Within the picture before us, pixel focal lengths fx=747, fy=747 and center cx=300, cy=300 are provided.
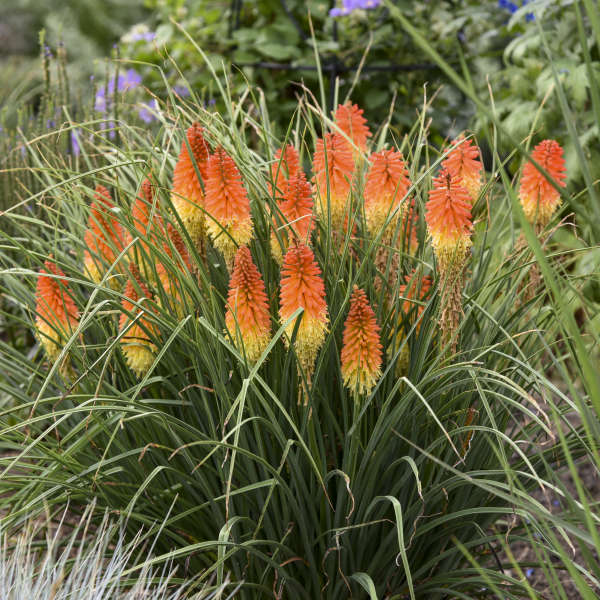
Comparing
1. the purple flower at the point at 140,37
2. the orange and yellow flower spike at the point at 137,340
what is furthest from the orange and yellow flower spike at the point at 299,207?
the purple flower at the point at 140,37

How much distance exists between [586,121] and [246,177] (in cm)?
231

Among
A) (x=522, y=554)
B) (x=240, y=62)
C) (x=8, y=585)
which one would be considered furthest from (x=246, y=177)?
(x=240, y=62)

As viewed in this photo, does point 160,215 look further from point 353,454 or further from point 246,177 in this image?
point 353,454

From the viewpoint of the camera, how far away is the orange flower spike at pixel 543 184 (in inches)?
75.3

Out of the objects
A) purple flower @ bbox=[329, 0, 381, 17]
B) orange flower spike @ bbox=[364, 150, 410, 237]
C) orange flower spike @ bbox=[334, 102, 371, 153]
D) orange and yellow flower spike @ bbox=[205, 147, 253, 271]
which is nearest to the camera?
orange and yellow flower spike @ bbox=[205, 147, 253, 271]

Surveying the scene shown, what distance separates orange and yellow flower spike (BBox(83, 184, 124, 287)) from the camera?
77.4 inches

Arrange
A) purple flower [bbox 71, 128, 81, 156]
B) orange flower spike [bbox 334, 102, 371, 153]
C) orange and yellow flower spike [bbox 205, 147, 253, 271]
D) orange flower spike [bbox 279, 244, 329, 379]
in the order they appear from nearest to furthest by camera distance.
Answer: orange flower spike [bbox 279, 244, 329, 379]
orange and yellow flower spike [bbox 205, 147, 253, 271]
orange flower spike [bbox 334, 102, 371, 153]
purple flower [bbox 71, 128, 81, 156]

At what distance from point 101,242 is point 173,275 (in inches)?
12.9

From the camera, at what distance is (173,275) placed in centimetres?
182

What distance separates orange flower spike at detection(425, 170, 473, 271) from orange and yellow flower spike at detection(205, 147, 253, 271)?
412 millimetres

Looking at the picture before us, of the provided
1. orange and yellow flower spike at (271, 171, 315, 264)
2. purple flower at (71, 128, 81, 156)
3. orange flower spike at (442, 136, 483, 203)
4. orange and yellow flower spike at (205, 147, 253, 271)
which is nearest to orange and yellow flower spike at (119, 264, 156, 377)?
orange and yellow flower spike at (205, 147, 253, 271)

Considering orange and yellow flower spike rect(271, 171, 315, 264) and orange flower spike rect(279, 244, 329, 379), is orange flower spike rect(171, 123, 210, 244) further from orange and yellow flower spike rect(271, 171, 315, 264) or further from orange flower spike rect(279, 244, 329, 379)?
orange flower spike rect(279, 244, 329, 379)

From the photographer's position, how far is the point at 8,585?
1.50m

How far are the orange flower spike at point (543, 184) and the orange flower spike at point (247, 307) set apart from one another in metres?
0.81
